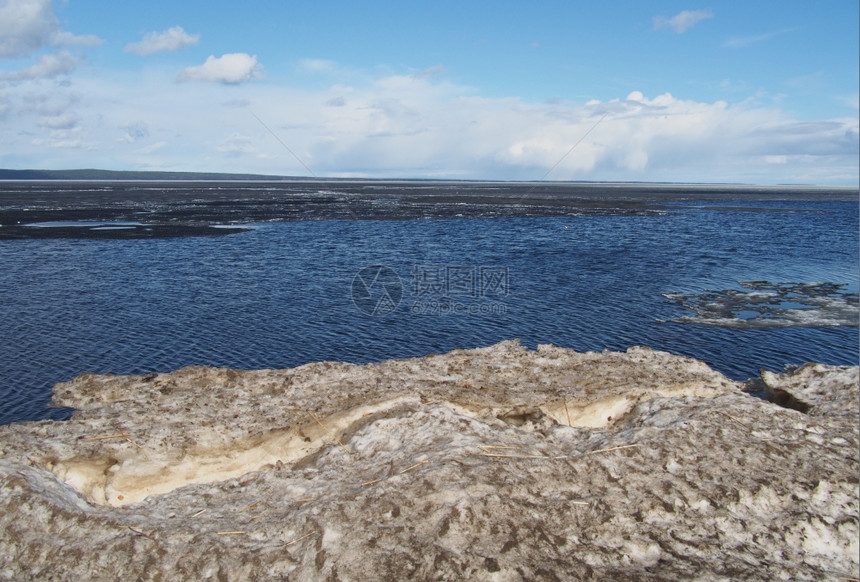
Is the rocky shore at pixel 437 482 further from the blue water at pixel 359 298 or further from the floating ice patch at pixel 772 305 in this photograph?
the floating ice patch at pixel 772 305

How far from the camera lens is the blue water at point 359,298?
2453cm

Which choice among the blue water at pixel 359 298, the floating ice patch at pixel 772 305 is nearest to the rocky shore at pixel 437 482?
the blue water at pixel 359 298

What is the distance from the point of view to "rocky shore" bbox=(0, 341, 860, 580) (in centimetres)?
945

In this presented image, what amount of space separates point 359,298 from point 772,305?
2315 cm

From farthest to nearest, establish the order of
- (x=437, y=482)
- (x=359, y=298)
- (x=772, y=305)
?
(x=359, y=298)
(x=772, y=305)
(x=437, y=482)

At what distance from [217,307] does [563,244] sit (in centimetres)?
3679

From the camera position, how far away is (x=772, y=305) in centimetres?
3325

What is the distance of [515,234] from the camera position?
6844 cm

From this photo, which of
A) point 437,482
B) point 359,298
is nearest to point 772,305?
point 359,298

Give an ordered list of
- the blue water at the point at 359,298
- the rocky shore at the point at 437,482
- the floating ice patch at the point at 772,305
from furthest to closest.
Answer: the floating ice patch at the point at 772,305 < the blue water at the point at 359,298 < the rocky shore at the point at 437,482

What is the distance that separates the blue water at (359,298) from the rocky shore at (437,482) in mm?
6472

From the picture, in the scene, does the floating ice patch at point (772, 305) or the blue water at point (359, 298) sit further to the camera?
the floating ice patch at point (772, 305)

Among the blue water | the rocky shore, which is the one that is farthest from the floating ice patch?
the rocky shore

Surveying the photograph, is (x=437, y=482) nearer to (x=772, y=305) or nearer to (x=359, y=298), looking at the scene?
(x=359, y=298)
